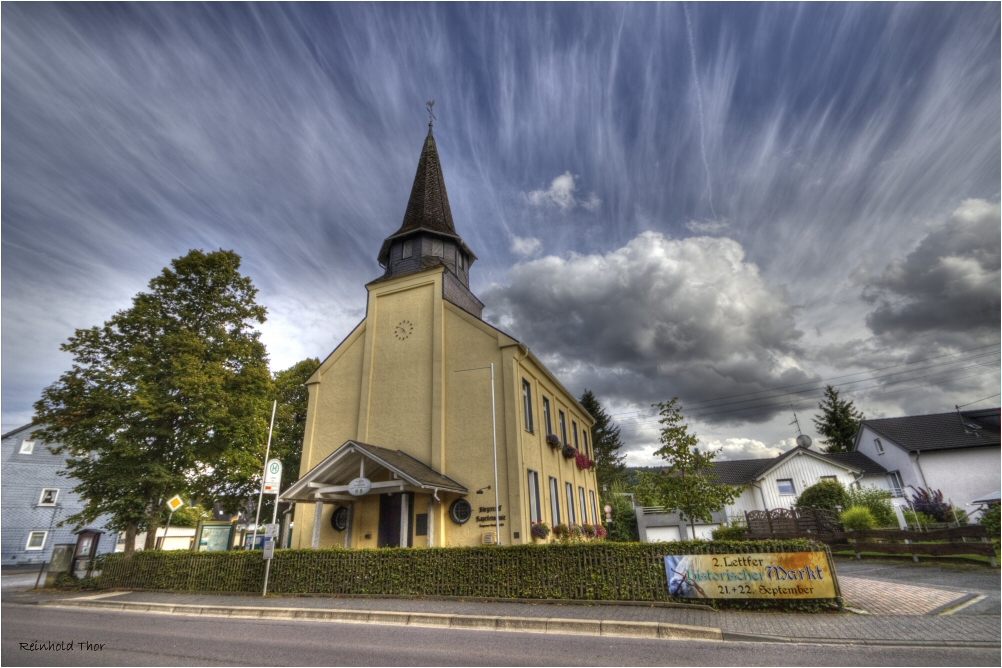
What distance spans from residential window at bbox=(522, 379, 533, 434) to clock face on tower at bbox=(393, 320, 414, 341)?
530 cm

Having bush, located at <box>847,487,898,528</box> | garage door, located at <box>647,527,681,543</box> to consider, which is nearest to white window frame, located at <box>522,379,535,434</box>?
bush, located at <box>847,487,898,528</box>

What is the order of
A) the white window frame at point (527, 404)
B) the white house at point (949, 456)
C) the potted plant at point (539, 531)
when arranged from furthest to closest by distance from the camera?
the white house at point (949, 456) → the white window frame at point (527, 404) → the potted plant at point (539, 531)

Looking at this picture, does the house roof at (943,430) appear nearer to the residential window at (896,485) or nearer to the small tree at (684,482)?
the residential window at (896,485)

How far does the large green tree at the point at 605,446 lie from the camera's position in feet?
167

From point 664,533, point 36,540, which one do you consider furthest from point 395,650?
point 36,540

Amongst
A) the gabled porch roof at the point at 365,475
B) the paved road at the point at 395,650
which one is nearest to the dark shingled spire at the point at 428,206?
the gabled porch roof at the point at 365,475

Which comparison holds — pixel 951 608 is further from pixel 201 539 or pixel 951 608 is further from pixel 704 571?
pixel 201 539

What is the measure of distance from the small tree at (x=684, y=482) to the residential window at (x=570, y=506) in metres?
6.95

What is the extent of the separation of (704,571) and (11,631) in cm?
1466

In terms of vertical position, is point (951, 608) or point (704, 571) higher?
point (704, 571)

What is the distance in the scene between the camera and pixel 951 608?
9070 millimetres

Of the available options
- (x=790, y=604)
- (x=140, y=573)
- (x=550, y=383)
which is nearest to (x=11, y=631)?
(x=140, y=573)

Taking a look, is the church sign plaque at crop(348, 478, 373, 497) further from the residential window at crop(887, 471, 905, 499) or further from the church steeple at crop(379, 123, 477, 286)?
the residential window at crop(887, 471, 905, 499)

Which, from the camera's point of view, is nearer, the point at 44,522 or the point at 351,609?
the point at 351,609
